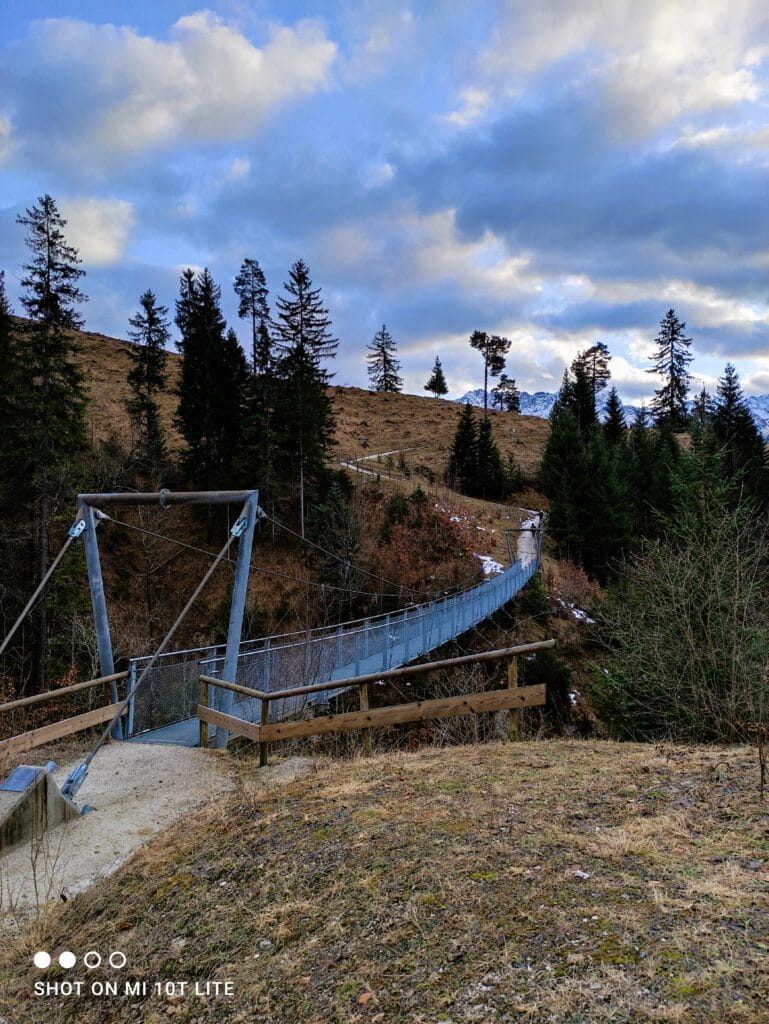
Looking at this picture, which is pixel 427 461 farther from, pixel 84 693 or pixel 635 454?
pixel 84 693

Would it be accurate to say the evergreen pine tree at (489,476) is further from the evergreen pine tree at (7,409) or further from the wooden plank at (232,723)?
the wooden plank at (232,723)

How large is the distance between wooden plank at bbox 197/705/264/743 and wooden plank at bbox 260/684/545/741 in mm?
253

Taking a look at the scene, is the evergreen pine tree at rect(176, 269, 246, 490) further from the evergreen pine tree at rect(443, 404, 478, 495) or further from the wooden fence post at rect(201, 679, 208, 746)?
the wooden fence post at rect(201, 679, 208, 746)

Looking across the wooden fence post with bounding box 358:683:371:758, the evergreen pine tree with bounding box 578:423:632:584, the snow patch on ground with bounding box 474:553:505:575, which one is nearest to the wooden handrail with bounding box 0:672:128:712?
the wooden fence post with bounding box 358:683:371:758

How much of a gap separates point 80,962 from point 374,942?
1.68 m

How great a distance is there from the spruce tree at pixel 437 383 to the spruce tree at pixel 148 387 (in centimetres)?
3930

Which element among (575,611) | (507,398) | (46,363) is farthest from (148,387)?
(507,398)

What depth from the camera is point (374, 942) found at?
2.65 metres

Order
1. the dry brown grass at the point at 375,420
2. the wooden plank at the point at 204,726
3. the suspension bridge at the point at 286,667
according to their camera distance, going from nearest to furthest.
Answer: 1. the wooden plank at the point at 204,726
2. the suspension bridge at the point at 286,667
3. the dry brown grass at the point at 375,420

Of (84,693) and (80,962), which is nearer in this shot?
(80,962)

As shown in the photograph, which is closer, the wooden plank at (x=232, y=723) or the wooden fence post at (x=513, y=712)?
the wooden fence post at (x=513, y=712)

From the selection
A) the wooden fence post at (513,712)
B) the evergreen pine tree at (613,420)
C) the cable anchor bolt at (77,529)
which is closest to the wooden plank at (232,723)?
the wooden fence post at (513,712)

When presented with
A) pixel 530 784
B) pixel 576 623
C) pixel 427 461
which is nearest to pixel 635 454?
pixel 427 461

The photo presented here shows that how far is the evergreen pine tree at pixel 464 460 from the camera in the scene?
42.0 meters
